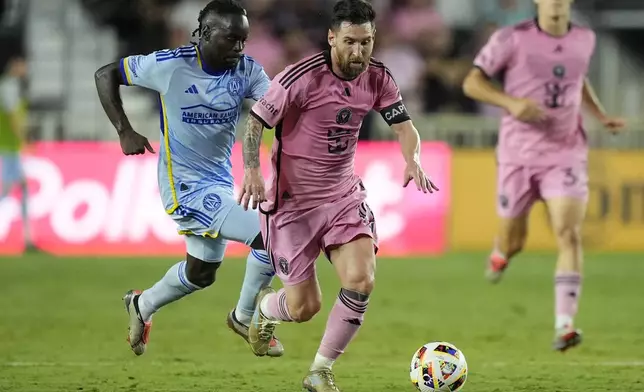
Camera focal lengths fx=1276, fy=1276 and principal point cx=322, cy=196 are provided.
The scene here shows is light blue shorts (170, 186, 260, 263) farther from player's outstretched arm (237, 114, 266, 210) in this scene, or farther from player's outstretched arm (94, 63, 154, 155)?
player's outstretched arm (237, 114, 266, 210)

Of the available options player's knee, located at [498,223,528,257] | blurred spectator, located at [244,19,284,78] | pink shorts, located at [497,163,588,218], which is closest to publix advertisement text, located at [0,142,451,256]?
blurred spectator, located at [244,19,284,78]

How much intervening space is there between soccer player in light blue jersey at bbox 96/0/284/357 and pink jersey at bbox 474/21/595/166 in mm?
2581

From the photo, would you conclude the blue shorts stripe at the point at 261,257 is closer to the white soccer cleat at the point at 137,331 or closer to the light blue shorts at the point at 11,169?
the white soccer cleat at the point at 137,331

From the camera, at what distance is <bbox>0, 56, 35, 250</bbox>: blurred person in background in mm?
16219

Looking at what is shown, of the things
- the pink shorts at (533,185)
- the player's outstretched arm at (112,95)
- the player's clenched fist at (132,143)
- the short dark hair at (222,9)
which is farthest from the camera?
the pink shorts at (533,185)

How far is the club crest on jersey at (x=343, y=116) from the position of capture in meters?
7.02

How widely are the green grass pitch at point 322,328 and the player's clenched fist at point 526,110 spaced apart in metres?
1.70

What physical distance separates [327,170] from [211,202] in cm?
116

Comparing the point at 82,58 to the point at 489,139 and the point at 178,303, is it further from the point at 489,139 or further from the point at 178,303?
the point at 178,303

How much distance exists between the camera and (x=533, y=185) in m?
9.88

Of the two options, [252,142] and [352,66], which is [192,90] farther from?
[352,66]

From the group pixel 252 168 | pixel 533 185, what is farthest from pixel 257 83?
pixel 533 185

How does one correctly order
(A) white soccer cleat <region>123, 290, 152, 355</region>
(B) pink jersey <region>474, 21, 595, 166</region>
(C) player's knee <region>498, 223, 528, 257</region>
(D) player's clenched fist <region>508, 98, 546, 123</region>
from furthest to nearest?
(C) player's knee <region>498, 223, 528, 257</region> → (B) pink jersey <region>474, 21, 595, 166</region> → (D) player's clenched fist <region>508, 98, 546, 123</region> → (A) white soccer cleat <region>123, 290, 152, 355</region>

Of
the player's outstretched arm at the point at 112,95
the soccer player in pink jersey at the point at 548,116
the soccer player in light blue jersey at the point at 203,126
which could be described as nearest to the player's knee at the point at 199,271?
the soccer player in light blue jersey at the point at 203,126
